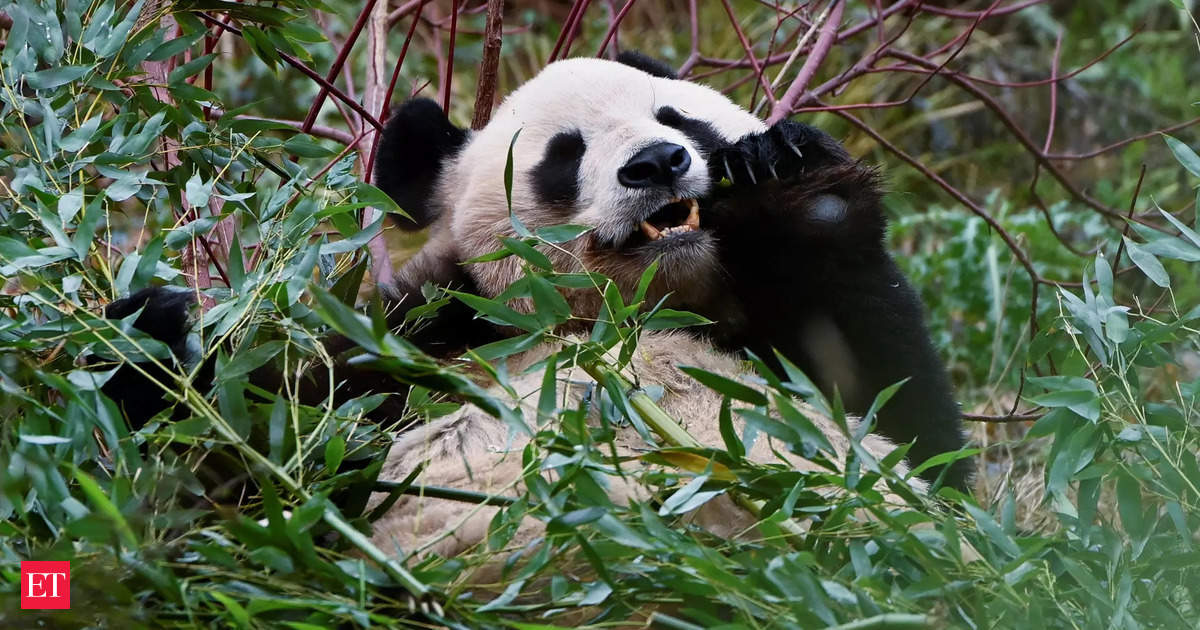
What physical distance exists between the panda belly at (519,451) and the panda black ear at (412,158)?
674mm

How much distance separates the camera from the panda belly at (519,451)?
2156 millimetres

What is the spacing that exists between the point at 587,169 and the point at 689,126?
32 cm

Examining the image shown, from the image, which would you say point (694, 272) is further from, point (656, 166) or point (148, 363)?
point (148, 363)

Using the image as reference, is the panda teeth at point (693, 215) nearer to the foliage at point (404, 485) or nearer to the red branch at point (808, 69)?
the foliage at point (404, 485)

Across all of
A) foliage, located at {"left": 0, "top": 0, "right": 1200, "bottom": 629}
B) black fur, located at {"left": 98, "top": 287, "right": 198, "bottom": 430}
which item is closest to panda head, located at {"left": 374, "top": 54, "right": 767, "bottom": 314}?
foliage, located at {"left": 0, "top": 0, "right": 1200, "bottom": 629}

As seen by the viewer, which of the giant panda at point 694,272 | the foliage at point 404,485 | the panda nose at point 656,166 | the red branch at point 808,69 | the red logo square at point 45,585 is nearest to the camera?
the red logo square at point 45,585

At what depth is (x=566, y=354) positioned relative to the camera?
82.2 inches

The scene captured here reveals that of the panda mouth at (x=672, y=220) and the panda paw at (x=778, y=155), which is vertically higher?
the panda paw at (x=778, y=155)

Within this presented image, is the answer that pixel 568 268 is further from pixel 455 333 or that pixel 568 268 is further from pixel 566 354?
pixel 566 354

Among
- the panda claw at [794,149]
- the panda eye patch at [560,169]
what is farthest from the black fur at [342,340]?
the panda claw at [794,149]

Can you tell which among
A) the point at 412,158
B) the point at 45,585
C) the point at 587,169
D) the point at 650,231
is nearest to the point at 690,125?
the point at 587,169

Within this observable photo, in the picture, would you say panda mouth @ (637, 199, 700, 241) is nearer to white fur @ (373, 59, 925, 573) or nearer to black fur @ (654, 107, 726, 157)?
white fur @ (373, 59, 925, 573)

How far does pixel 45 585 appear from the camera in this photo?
61.5 inches

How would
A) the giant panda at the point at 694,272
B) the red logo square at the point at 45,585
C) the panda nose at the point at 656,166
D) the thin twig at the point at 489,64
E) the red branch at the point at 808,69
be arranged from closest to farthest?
the red logo square at the point at 45,585
the giant panda at the point at 694,272
the panda nose at the point at 656,166
the thin twig at the point at 489,64
the red branch at the point at 808,69
